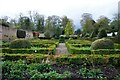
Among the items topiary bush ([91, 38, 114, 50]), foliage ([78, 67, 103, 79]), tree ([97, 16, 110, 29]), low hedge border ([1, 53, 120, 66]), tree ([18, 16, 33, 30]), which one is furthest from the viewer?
tree ([18, 16, 33, 30])

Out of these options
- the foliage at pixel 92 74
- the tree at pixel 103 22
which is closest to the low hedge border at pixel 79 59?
the foliage at pixel 92 74

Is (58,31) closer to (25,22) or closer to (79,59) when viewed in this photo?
(25,22)

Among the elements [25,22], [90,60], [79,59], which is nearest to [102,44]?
[90,60]

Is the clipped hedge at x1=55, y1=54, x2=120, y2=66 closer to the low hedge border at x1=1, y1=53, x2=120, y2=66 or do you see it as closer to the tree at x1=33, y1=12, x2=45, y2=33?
the low hedge border at x1=1, y1=53, x2=120, y2=66

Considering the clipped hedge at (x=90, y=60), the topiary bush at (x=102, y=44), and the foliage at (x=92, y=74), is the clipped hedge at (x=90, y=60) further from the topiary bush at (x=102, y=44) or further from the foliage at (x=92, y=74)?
the topiary bush at (x=102, y=44)

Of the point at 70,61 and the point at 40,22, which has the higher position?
the point at 40,22

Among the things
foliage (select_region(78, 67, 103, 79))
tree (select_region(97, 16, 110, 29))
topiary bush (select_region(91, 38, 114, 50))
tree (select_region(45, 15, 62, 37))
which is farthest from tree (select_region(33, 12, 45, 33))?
foliage (select_region(78, 67, 103, 79))

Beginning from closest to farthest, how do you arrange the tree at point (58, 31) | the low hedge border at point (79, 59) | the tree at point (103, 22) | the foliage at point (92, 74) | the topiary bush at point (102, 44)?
1. the foliage at point (92, 74)
2. the low hedge border at point (79, 59)
3. the topiary bush at point (102, 44)
4. the tree at point (103, 22)
5. the tree at point (58, 31)

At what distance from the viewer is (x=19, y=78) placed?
717 cm

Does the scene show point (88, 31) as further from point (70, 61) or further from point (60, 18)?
point (70, 61)

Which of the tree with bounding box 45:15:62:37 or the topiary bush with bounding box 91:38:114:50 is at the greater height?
the tree with bounding box 45:15:62:37

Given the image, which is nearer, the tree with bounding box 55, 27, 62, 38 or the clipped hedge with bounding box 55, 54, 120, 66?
the clipped hedge with bounding box 55, 54, 120, 66

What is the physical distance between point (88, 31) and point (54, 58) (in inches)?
1934

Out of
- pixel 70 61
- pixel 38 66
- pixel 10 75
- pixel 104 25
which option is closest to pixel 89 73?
pixel 38 66
